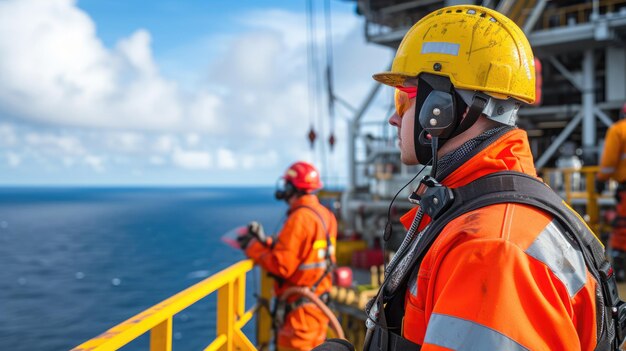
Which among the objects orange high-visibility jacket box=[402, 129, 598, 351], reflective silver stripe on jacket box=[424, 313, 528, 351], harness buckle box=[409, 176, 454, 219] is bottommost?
reflective silver stripe on jacket box=[424, 313, 528, 351]

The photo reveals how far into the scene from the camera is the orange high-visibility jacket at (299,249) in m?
4.70

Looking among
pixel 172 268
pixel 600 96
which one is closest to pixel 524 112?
pixel 600 96

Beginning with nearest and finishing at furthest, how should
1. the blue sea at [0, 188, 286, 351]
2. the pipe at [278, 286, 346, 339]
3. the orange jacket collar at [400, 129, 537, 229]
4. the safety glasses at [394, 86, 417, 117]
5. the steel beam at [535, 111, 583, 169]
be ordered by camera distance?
the orange jacket collar at [400, 129, 537, 229] → the safety glasses at [394, 86, 417, 117] → the pipe at [278, 286, 346, 339] → the steel beam at [535, 111, 583, 169] → the blue sea at [0, 188, 286, 351]

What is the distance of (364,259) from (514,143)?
1246cm

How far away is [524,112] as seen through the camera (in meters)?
16.4

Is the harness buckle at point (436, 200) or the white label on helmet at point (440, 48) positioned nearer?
the harness buckle at point (436, 200)

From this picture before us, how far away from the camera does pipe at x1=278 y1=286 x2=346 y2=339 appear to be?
4629mm

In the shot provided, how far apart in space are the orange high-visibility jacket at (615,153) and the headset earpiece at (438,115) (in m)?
5.84

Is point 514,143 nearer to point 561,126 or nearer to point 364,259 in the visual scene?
point 364,259

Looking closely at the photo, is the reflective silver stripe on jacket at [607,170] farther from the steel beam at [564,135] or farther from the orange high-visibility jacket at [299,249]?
the steel beam at [564,135]

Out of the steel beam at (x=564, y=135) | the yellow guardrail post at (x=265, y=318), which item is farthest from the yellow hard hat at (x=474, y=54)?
the steel beam at (x=564, y=135)

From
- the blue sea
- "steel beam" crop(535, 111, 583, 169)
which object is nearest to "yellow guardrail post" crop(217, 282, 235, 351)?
the blue sea

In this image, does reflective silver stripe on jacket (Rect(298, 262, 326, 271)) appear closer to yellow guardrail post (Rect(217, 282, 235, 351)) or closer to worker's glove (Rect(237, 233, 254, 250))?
worker's glove (Rect(237, 233, 254, 250))

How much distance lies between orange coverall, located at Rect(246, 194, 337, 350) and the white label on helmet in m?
3.21
